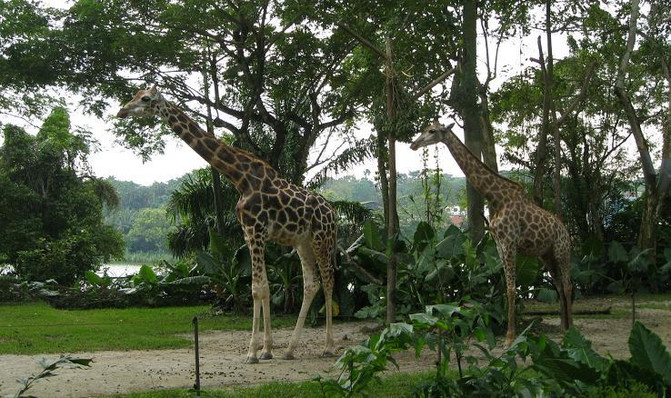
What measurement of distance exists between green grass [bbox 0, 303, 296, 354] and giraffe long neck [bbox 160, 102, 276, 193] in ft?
7.98

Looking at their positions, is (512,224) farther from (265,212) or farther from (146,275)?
(146,275)

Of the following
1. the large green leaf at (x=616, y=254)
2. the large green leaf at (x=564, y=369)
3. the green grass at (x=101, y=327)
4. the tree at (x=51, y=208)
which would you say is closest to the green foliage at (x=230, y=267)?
the green grass at (x=101, y=327)

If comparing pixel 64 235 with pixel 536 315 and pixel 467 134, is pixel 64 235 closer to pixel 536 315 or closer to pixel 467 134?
pixel 467 134

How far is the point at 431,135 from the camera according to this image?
9586 mm

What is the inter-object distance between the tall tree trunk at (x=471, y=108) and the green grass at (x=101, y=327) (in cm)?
400

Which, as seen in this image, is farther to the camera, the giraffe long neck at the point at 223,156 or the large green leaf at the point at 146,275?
the large green leaf at the point at 146,275

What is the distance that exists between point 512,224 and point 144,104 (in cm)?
479

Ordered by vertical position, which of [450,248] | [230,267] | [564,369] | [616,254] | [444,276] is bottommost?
[564,369]

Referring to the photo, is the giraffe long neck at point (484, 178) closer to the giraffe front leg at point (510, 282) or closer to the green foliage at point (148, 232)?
the giraffe front leg at point (510, 282)

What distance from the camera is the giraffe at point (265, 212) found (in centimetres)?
889

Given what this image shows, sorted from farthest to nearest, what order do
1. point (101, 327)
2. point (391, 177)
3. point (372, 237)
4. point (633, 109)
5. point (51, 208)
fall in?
point (51, 208)
point (633, 109)
point (101, 327)
point (372, 237)
point (391, 177)

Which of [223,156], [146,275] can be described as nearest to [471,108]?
[223,156]

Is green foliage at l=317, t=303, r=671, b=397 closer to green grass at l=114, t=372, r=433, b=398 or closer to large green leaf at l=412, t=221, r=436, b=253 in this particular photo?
green grass at l=114, t=372, r=433, b=398

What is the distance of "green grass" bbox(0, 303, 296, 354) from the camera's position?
387 inches
